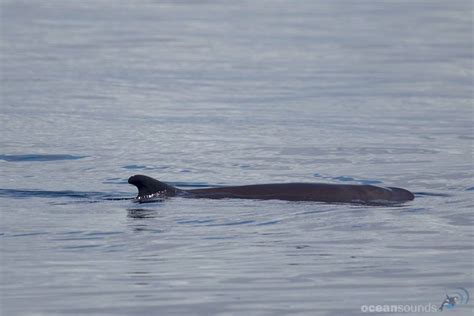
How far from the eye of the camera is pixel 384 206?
10.9 m

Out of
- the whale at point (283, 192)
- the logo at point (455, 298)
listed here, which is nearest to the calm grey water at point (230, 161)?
the logo at point (455, 298)

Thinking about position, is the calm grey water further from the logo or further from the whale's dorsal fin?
the whale's dorsal fin

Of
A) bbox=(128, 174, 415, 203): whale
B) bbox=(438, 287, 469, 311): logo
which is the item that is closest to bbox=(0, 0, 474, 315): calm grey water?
bbox=(438, 287, 469, 311): logo

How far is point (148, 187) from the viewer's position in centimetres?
1102

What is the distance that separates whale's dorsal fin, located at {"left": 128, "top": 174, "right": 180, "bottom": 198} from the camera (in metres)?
10.9

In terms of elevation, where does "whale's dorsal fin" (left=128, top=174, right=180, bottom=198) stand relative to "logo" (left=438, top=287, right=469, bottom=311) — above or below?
above

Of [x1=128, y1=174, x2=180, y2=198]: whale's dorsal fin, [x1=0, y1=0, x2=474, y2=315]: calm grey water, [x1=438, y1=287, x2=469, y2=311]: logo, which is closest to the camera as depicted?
[x1=438, y1=287, x2=469, y2=311]: logo

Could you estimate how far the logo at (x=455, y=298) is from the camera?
7515mm

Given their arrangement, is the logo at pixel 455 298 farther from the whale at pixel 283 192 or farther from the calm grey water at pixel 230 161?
the whale at pixel 283 192

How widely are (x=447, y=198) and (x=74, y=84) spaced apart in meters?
10.3

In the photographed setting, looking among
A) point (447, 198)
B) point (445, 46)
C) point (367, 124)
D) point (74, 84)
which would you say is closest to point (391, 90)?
point (367, 124)

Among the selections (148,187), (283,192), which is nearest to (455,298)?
(283,192)

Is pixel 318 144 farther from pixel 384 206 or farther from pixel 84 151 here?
pixel 384 206

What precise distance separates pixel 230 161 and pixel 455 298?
6.32 metres
